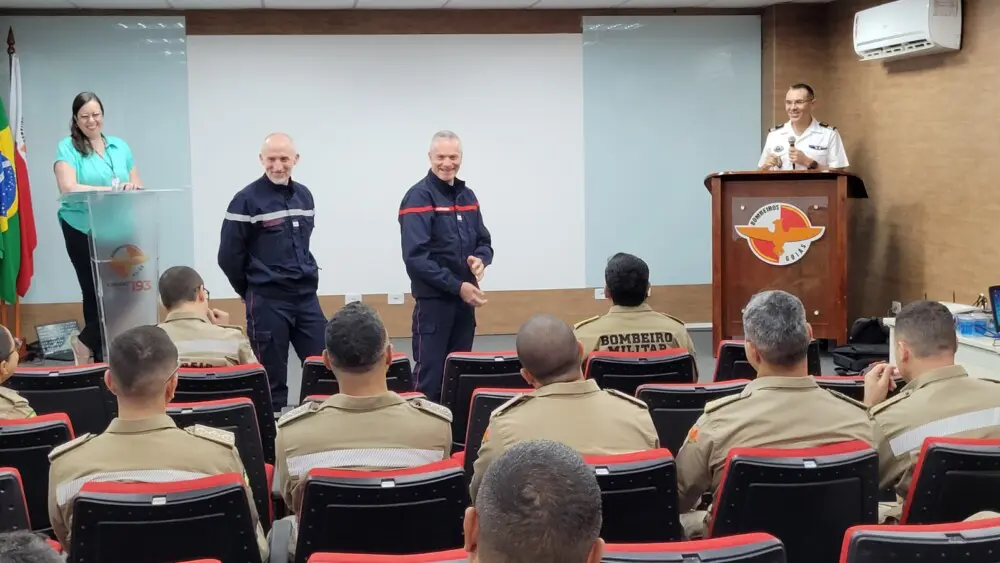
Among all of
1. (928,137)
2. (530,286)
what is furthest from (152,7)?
(928,137)

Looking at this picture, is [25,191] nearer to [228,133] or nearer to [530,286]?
[228,133]

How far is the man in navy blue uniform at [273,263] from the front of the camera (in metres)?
5.44

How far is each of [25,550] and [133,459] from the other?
4.30ft

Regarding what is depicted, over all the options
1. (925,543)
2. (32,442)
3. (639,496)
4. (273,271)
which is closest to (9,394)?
(32,442)

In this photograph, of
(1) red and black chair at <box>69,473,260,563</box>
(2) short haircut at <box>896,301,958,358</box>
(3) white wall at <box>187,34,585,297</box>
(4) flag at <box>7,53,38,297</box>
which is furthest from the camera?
(3) white wall at <box>187,34,585,297</box>

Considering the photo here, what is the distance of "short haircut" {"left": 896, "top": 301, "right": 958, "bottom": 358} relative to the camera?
125 inches

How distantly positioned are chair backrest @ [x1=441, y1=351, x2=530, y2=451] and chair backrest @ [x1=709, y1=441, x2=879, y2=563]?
1.58 m

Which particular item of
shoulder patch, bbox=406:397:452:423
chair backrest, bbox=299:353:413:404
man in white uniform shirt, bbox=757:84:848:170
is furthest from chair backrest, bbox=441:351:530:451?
man in white uniform shirt, bbox=757:84:848:170

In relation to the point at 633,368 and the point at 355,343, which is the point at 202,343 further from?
the point at 633,368

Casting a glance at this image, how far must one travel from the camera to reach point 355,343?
3.08m

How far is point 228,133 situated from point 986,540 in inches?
298

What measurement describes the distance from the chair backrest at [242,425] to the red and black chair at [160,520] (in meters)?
0.81

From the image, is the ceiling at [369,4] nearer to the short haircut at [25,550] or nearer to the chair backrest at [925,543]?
the chair backrest at [925,543]

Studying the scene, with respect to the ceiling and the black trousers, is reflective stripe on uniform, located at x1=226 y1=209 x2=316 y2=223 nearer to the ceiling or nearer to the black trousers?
the black trousers
